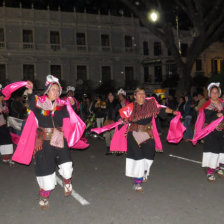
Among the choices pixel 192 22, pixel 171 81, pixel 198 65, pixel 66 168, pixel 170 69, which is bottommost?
pixel 66 168

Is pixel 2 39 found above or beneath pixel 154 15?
above

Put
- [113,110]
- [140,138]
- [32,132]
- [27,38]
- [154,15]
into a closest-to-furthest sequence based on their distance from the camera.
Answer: [32,132]
[140,138]
[113,110]
[154,15]
[27,38]

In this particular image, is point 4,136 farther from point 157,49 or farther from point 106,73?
point 157,49

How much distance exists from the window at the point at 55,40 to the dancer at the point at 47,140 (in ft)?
87.9

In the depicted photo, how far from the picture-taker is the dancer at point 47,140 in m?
4.84

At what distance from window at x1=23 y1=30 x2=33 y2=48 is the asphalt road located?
2388 centimetres

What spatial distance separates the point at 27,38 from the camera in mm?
29859

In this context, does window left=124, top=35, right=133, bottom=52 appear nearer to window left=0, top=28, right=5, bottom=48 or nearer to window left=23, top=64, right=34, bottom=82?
window left=23, top=64, right=34, bottom=82

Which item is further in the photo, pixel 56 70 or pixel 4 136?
pixel 56 70

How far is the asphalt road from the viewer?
4.30 m

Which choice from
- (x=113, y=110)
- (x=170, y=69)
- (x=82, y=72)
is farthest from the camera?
(x=170, y=69)

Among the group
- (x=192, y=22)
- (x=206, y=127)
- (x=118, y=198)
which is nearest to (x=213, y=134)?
(x=206, y=127)

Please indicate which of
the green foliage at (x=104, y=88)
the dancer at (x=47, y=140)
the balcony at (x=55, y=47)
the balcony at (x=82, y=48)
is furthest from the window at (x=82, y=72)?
the dancer at (x=47, y=140)

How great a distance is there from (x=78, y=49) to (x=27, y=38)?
5054 millimetres
